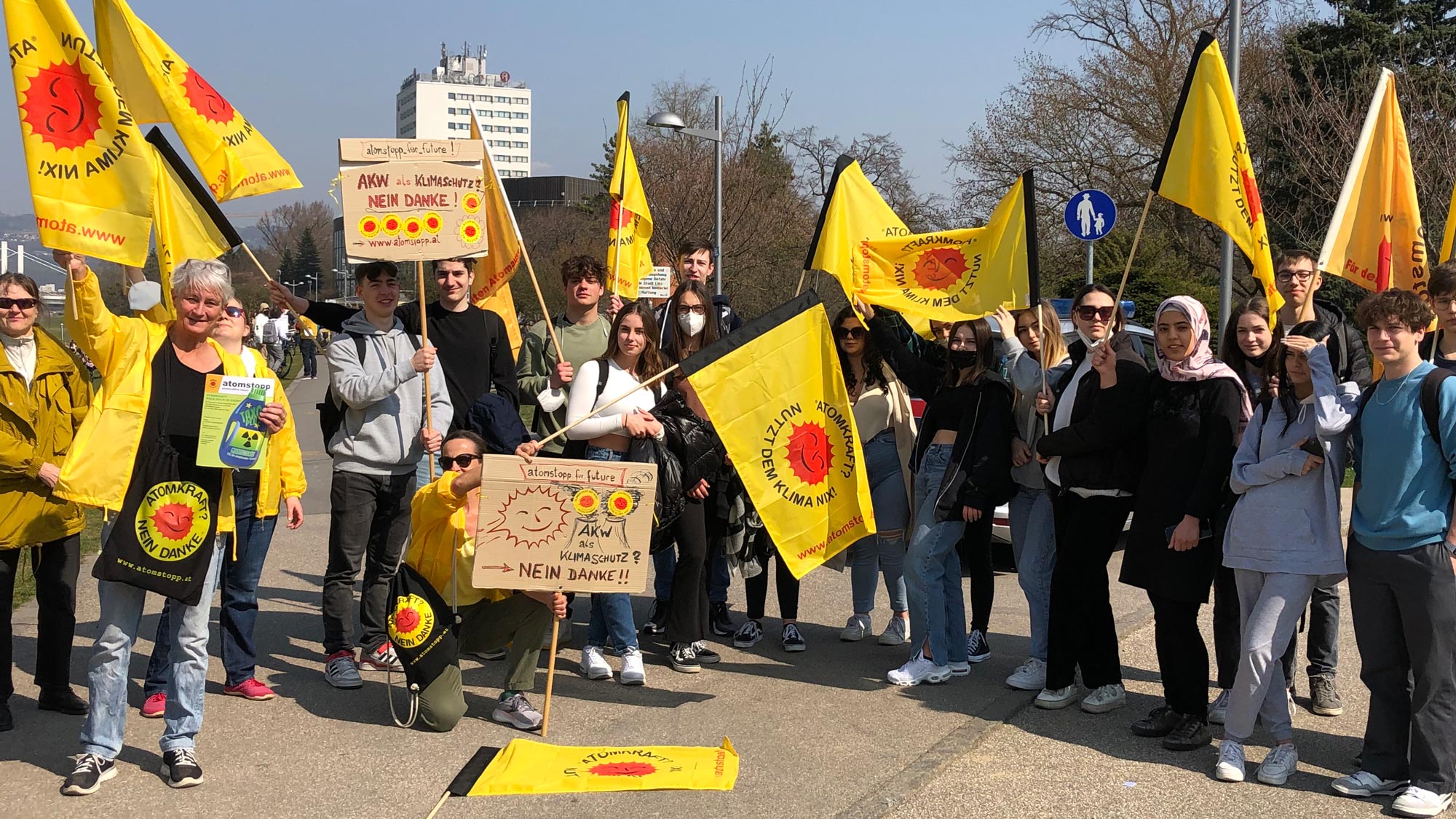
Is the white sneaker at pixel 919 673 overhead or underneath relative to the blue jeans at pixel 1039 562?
underneath

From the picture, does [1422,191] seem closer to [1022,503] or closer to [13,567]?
[1022,503]

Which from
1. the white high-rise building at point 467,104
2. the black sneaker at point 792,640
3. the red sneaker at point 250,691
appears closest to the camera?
the red sneaker at point 250,691

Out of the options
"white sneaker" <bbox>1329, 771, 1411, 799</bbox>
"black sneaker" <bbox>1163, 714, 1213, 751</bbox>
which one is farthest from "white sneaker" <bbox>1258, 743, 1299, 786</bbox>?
"black sneaker" <bbox>1163, 714, 1213, 751</bbox>

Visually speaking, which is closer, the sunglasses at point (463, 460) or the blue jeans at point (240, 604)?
the blue jeans at point (240, 604)

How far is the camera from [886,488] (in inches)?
266

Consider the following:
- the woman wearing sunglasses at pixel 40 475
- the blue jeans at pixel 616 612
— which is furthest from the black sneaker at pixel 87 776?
the blue jeans at pixel 616 612

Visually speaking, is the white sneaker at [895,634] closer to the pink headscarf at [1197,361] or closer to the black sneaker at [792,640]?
the black sneaker at [792,640]

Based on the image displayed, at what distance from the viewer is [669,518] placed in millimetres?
6215

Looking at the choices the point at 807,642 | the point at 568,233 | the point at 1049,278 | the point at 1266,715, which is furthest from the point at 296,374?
the point at 1266,715

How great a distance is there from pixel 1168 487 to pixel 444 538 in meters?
3.14

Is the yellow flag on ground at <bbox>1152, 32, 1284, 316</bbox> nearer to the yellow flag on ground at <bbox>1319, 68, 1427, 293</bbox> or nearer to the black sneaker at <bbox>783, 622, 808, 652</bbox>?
the yellow flag on ground at <bbox>1319, 68, 1427, 293</bbox>

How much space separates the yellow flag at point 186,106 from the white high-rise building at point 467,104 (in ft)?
499

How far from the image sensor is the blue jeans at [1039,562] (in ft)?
20.2

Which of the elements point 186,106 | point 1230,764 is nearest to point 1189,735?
point 1230,764
